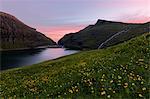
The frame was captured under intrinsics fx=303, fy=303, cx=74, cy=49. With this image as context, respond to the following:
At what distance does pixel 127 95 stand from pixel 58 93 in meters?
3.90

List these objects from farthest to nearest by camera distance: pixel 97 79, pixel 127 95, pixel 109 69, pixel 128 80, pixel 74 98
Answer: pixel 109 69, pixel 97 79, pixel 128 80, pixel 74 98, pixel 127 95

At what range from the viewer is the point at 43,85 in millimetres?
18844

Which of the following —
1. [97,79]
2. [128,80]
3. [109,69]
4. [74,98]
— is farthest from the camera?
[109,69]

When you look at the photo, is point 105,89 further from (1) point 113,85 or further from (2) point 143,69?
(2) point 143,69

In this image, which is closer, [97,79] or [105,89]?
[105,89]

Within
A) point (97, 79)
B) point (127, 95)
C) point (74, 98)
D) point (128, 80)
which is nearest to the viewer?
point (127, 95)

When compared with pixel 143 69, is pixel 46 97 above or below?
below

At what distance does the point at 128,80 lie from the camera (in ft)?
48.0

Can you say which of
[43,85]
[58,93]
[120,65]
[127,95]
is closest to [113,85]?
[127,95]

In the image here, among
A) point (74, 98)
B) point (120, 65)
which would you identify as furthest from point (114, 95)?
point (120, 65)

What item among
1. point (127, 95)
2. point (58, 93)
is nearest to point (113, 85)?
point (127, 95)

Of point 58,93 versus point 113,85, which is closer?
point 113,85

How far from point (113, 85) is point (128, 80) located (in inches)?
35.1

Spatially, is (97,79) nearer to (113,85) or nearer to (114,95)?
(113,85)
